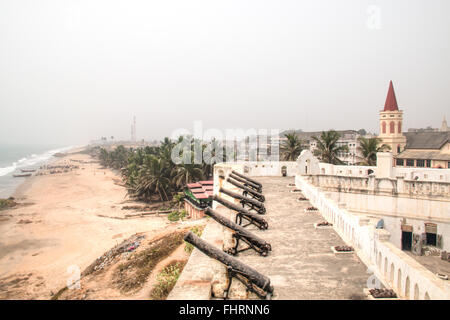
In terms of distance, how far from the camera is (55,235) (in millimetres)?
27438

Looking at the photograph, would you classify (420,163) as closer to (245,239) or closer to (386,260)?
(386,260)

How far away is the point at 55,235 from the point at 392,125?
3973 centimetres

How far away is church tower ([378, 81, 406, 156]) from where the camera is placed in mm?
37969

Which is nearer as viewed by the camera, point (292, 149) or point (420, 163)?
point (292, 149)

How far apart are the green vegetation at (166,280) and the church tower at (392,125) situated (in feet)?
111

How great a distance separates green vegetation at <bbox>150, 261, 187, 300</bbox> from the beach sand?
717 cm

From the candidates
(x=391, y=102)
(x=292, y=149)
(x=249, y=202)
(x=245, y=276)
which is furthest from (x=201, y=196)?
(x=391, y=102)

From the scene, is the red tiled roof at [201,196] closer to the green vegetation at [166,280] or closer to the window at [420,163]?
the green vegetation at [166,280]

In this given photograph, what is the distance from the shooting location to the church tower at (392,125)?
3797 centimetres

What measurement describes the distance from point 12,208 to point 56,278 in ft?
94.7

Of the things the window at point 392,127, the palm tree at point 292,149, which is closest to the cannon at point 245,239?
the palm tree at point 292,149

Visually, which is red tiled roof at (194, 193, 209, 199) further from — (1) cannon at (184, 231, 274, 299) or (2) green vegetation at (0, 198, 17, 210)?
(2) green vegetation at (0, 198, 17, 210)

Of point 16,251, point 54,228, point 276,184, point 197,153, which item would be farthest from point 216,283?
point 197,153

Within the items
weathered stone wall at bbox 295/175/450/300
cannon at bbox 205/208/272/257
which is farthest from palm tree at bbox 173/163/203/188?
cannon at bbox 205/208/272/257
